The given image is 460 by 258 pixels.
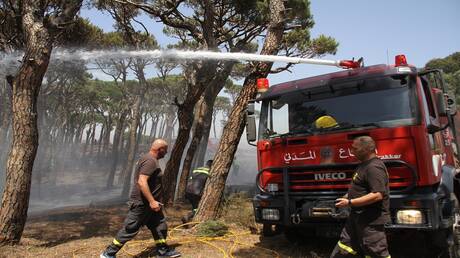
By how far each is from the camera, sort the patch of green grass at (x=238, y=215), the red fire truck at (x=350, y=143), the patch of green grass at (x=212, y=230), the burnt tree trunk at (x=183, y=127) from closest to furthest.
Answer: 1. the red fire truck at (x=350, y=143)
2. the patch of green grass at (x=212, y=230)
3. the patch of green grass at (x=238, y=215)
4. the burnt tree trunk at (x=183, y=127)

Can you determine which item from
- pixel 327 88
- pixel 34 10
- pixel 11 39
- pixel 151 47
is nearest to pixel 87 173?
pixel 151 47

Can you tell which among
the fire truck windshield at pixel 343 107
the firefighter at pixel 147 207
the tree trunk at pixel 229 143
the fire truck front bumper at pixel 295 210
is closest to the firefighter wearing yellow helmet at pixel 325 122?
the fire truck windshield at pixel 343 107

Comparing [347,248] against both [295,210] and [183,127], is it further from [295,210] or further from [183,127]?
[183,127]

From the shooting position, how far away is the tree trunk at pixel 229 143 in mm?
7363

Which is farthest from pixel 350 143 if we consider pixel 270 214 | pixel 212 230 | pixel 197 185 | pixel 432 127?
pixel 197 185

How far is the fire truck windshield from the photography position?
4.38 metres

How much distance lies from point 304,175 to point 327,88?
3.72ft

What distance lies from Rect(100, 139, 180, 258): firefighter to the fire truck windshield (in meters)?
1.51

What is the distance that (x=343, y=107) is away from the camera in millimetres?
4816

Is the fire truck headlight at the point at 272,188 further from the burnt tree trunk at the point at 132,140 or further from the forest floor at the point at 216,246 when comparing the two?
the burnt tree trunk at the point at 132,140

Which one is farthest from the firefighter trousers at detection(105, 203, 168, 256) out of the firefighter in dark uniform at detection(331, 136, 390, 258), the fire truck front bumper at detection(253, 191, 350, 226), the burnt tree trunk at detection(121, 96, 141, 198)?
the burnt tree trunk at detection(121, 96, 141, 198)

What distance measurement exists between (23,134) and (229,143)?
11.4 ft

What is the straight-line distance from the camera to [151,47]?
17078 millimetres

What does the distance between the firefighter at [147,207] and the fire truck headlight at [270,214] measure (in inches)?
48.4
